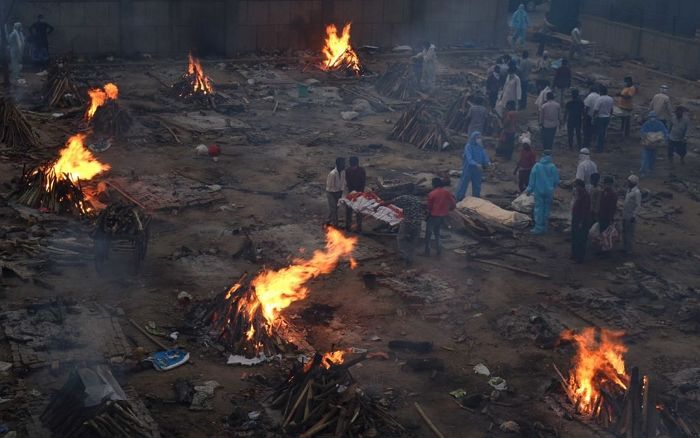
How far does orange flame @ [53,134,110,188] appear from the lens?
1886 cm

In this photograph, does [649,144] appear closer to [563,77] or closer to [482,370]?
[563,77]

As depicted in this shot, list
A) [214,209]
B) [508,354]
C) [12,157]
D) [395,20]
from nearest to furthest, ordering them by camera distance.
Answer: [508,354], [214,209], [12,157], [395,20]

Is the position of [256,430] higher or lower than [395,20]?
lower

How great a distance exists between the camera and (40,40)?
27.7 meters

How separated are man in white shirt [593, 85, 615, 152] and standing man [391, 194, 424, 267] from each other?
27.0ft

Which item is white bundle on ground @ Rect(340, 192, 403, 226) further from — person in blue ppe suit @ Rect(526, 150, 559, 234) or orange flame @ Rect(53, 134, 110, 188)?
orange flame @ Rect(53, 134, 110, 188)

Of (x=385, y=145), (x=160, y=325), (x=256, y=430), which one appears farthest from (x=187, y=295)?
(x=385, y=145)

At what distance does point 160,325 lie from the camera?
12852 mm

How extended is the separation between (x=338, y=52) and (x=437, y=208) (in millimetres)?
16254

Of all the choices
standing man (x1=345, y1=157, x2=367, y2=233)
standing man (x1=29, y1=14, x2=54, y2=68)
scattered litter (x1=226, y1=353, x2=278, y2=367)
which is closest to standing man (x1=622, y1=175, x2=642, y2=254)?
standing man (x1=345, y1=157, x2=367, y2=233)

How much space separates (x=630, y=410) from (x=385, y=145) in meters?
13.0

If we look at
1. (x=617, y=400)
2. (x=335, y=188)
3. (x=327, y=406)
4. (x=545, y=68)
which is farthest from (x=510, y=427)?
(x=545, y=68)

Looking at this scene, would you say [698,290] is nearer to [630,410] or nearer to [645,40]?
[630,410]

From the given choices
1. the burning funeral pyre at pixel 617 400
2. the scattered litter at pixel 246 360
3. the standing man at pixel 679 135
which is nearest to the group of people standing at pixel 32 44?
the scattered litter at pixel 246 360
